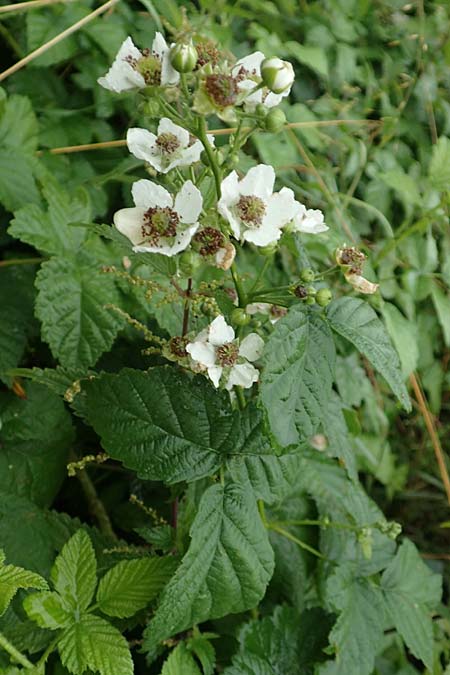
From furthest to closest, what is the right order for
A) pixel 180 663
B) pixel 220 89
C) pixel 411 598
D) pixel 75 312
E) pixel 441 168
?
pixel 441 168 → pixel 411 598 → pixel 75 312 → pixel 180 663 → pixel 220 89

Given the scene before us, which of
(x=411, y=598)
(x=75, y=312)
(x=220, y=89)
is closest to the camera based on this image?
(x=220, y=89)

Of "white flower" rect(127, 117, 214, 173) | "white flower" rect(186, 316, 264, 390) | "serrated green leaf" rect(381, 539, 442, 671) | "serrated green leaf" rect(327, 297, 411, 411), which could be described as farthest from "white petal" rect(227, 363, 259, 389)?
"serrated green leaf" rect(381, 539, 442, 671)

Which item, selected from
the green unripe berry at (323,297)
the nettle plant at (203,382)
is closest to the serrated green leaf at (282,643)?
the nettle plant at (203,382)

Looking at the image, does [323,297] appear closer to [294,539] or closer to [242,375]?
[242,375]

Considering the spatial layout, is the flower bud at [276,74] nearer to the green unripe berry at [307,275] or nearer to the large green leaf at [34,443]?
the green unripe berry at [307,275]

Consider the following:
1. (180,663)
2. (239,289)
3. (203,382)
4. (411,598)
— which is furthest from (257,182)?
(411,598)

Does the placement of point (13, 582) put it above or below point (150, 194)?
below

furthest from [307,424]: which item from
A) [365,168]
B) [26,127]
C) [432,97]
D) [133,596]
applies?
[432,97]

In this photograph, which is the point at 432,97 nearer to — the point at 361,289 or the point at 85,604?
the point at 361,289
